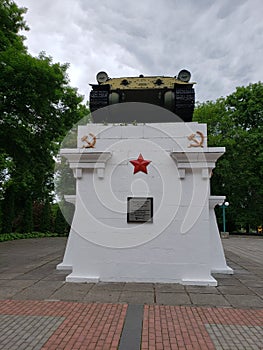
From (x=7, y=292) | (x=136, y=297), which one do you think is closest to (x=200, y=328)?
(x=136, y=297)

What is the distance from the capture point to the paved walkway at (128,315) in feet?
10.1

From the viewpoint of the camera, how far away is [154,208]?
5.80 m

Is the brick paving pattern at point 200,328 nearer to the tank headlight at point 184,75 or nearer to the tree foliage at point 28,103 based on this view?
the tank headlight at point 184,75

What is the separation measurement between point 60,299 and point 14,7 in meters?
12.1

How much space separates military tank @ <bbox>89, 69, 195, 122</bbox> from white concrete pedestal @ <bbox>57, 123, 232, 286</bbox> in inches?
47.6

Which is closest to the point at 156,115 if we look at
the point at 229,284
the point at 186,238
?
the point at 186,238

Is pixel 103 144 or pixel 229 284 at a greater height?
pixel 103 144

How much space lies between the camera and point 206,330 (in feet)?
11.0

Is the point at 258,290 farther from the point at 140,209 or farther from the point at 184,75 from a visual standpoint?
the point at 184,75

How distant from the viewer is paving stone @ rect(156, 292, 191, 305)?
4361 millimetres

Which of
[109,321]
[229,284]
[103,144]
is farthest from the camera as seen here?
[103,144]

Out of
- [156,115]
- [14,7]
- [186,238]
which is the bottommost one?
[186,238]

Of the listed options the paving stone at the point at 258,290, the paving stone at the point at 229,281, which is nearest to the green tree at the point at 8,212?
the paving stone at the point at 229,281

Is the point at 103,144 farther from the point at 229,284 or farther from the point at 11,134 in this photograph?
the point at 11,134
